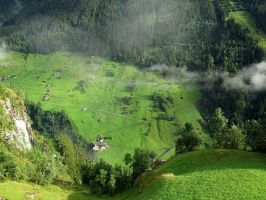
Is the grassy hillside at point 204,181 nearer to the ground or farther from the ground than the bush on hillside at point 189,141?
farther from the ground

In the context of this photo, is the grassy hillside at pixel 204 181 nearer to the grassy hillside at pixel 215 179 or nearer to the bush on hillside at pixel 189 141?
the grassy hillside at pixel 215 179

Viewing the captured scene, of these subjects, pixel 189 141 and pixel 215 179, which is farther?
pixel 189 141

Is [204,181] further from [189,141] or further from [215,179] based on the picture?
[189,141]

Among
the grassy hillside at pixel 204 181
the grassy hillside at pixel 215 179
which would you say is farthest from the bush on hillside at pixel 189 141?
the grassy hillside at pixel 215 179

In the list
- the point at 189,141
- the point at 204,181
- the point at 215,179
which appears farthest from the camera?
the point at 189,141

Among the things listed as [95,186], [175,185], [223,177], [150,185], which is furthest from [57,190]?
[223,177]

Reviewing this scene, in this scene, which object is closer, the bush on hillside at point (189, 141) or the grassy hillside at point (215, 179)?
the grassy hillside at point (215, 179)

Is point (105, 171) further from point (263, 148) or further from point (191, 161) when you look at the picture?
point (263, 148)

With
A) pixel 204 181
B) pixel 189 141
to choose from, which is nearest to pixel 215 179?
pixel 204 181

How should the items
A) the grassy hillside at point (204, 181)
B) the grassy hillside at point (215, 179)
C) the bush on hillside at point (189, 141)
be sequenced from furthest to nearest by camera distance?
the bush on hillside at point (189, 141), the grassy hillside at point (204, 181), the grassy hillside at point (215, 179)
